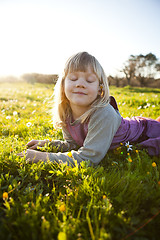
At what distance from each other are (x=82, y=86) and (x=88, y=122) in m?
0.52

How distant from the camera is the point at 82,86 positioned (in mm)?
2105

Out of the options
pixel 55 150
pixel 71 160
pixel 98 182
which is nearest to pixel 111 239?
pixel 98 182

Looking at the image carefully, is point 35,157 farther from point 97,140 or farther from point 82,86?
point 82,86

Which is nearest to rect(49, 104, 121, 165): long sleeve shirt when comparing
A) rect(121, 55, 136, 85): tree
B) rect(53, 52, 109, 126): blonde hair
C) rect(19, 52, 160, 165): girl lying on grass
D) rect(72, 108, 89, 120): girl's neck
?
rect(19, 52, 160, 165): girl lying on grass

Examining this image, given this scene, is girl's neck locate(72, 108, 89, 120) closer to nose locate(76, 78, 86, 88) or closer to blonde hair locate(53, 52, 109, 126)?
blonde hair locate(53, 52, 109, 126)

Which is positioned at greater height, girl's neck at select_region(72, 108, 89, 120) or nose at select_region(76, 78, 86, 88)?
nose at select_region(76, 78, 86, 88)

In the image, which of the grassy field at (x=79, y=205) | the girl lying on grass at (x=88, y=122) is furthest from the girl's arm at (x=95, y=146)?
the grassy field at (x=79, y=205)

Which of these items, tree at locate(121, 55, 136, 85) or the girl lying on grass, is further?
tree at locate(121, 55, 136, 85)

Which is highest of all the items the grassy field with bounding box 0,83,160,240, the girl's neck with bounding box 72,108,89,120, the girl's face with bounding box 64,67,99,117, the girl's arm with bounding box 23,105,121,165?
the girl's face with bounding box 64,67,99,117

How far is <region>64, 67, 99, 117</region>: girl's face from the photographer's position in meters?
2.12

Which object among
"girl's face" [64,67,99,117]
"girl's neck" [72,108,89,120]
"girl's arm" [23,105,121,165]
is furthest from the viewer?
"girl's neck" [72,108,89,120]

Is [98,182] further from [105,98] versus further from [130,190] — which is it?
[105,98]

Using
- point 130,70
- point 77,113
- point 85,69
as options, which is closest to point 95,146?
point 77,113

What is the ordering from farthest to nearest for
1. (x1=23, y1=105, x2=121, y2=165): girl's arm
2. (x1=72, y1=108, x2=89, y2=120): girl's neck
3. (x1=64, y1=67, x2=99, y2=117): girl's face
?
(x1=72, y1=108, x2=89, y2=120): girl's neck → (x1=64, y1=67, x2=99, y2=117): girl's face → (x1=23, y1=105, x2=121, y2=165): girl's arm
